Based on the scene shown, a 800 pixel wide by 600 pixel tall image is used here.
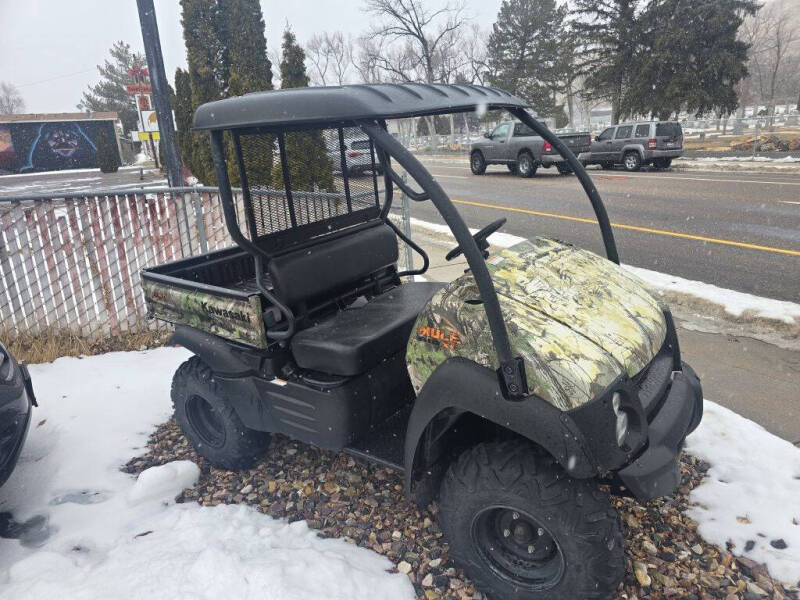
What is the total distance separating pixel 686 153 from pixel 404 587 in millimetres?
25720

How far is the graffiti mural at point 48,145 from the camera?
1592 inches

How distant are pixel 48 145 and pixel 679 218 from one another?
44057mm

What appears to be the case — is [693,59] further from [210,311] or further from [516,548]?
[516,548]

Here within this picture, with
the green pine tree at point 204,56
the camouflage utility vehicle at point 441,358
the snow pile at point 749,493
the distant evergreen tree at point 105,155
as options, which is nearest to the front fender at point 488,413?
the camouflage utility vehicle at point 441,358

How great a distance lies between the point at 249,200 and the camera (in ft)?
9.55

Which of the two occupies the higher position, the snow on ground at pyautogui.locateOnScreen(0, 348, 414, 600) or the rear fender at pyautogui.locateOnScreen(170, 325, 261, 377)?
the rear fender at pyautogui.locateOnScreen(170, 325, 261, 377)

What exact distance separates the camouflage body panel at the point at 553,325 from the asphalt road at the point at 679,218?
442cm

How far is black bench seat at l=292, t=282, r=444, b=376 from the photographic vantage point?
8.88 feet

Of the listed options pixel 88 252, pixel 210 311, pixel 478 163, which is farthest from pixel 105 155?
pixel 210 311

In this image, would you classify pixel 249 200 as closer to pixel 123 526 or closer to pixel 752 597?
pixel 123 526

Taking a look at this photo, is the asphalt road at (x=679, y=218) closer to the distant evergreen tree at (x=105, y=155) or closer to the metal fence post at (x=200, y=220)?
the metal fence post at (x=200, y=220)

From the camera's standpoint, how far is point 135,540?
2.85m

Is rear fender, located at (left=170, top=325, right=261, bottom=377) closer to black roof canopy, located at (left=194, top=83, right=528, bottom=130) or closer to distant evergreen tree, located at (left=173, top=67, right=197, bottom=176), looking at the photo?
black roof canopy, located at (left=194, top=83, right=528, bottom=130)

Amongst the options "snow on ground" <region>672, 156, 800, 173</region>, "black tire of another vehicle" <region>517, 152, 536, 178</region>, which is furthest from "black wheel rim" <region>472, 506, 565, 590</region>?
"snow on ground" <region>672, 156, 800, 173</region>
